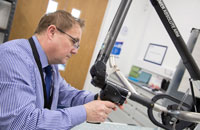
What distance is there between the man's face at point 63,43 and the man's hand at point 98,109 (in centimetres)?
39

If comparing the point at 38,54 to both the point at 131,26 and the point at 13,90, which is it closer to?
the point at 13,90

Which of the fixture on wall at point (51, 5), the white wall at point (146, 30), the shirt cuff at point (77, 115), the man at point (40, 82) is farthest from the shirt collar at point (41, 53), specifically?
the white wall at point (146, 30)

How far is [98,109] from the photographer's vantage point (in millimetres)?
693

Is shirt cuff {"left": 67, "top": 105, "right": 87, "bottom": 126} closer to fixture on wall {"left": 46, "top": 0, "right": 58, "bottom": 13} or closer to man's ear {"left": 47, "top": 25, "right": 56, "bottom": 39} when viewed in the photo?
man's ear {"left": 47, "top": 25, "right": 56, "bottom": 39}

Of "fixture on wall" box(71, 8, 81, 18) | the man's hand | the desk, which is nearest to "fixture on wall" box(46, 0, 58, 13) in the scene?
"fixture on wall" box(71, 8, 81, 18)

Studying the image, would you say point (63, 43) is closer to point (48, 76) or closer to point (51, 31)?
point (51, 31)

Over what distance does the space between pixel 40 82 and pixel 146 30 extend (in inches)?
127

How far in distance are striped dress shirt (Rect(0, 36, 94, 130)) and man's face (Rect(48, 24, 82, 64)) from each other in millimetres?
154

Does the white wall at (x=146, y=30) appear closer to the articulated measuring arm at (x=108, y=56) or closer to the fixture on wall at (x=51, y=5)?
the fixture on wall at (x=51, y=5)

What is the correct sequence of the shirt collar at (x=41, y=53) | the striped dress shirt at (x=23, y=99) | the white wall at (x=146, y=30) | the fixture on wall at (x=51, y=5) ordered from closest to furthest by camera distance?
the striped dress shirt at (x=23, y=99), the shirt collar at (x=41, y=53), the fixture on wall at (x=51, y=5), the white wall at (x=146, y=30)

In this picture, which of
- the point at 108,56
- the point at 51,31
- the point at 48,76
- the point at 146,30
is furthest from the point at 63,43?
the point at 146,30

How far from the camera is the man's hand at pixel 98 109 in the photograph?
672 millimetres

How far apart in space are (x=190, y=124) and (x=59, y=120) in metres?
0.60

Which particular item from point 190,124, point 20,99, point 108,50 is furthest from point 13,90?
point 190,124
